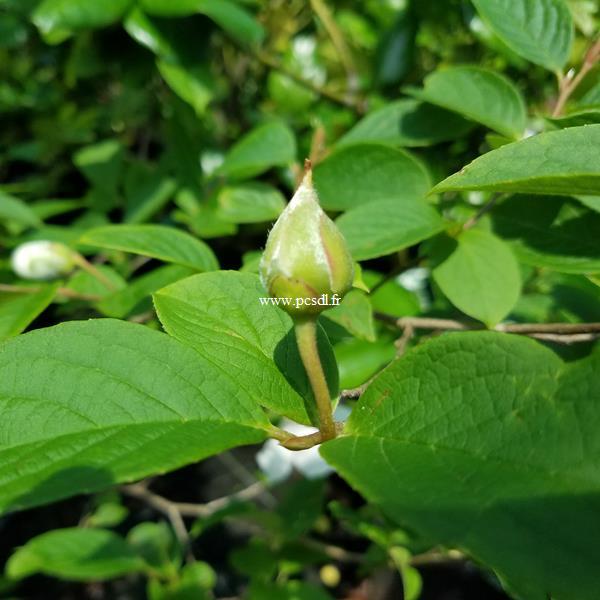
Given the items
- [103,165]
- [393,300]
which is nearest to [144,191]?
[103,165]

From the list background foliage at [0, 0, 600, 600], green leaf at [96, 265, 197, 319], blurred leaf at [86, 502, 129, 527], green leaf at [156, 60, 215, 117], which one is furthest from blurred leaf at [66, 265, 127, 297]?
blurred leaf at [86, 502, 129, 527]

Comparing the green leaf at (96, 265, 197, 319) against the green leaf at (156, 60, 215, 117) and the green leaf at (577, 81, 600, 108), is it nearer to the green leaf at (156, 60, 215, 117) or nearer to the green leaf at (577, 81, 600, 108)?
the green leaf at (156, 60, 215, 117)

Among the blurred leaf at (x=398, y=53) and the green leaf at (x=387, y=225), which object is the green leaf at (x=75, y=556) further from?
the blurred leaf at (x=398, y=53)

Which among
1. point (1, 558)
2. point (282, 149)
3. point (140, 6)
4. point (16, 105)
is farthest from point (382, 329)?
point (1, 558)

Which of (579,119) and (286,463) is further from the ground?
(579,119)

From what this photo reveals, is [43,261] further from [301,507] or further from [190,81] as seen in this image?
[301,507]

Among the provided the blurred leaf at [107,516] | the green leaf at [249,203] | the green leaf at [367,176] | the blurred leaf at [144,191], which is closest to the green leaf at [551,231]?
the green leaf at [367,176]
